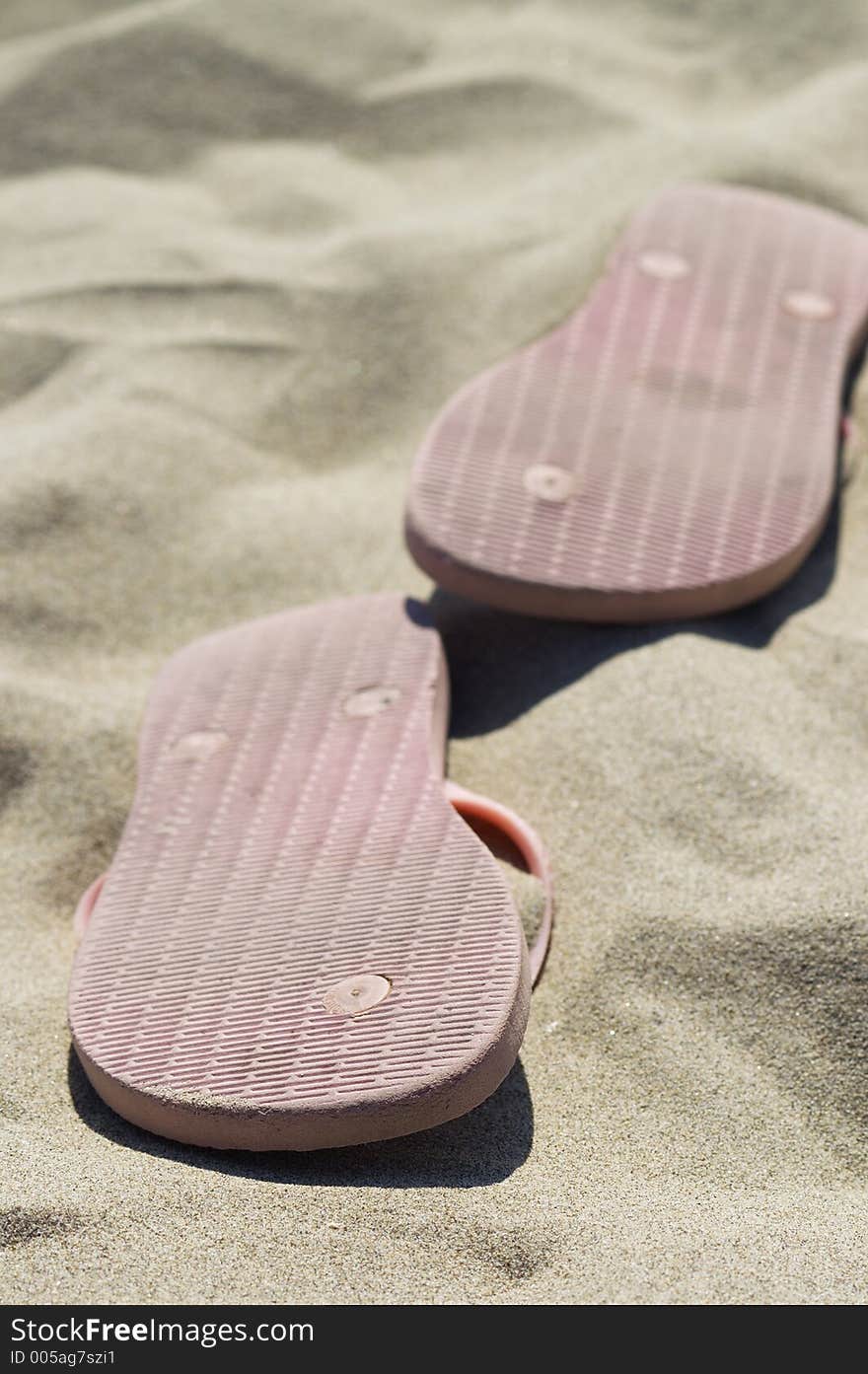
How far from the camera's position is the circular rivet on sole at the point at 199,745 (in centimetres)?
157

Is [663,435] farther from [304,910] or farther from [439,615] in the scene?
[304,910]

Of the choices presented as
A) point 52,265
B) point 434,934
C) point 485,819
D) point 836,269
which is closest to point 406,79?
point 52,265

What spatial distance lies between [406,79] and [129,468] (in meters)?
1.18

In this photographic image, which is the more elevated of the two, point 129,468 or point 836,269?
point 836,269

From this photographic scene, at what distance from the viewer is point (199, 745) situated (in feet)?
5.20

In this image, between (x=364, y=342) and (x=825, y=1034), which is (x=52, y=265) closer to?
(x=364, y=342)

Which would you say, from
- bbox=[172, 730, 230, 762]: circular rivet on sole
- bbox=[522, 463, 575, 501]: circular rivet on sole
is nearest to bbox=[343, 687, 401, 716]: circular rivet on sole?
bbox=[172, 730, 230, 762]: circular rivet on sole

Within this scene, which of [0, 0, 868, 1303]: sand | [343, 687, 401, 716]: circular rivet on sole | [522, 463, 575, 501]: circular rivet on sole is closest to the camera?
[0, 0, 868, 1303]: sand

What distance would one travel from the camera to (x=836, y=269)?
2.07 meters

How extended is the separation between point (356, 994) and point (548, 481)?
688 mm

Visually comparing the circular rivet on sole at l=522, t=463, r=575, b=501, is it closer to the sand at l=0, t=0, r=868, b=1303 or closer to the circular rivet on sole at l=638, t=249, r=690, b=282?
the sand at l=0, t=0, r=868, b=1303

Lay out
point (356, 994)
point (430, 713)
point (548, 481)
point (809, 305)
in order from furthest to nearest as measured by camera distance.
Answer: point (809, 305) < point (548, 481) < point (430, 713) < point (356, 994)

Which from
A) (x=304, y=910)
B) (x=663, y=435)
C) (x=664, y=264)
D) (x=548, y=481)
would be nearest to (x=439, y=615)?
(x=548, y=481)

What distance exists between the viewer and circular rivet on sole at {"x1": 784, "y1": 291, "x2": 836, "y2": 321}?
1.99 metres
